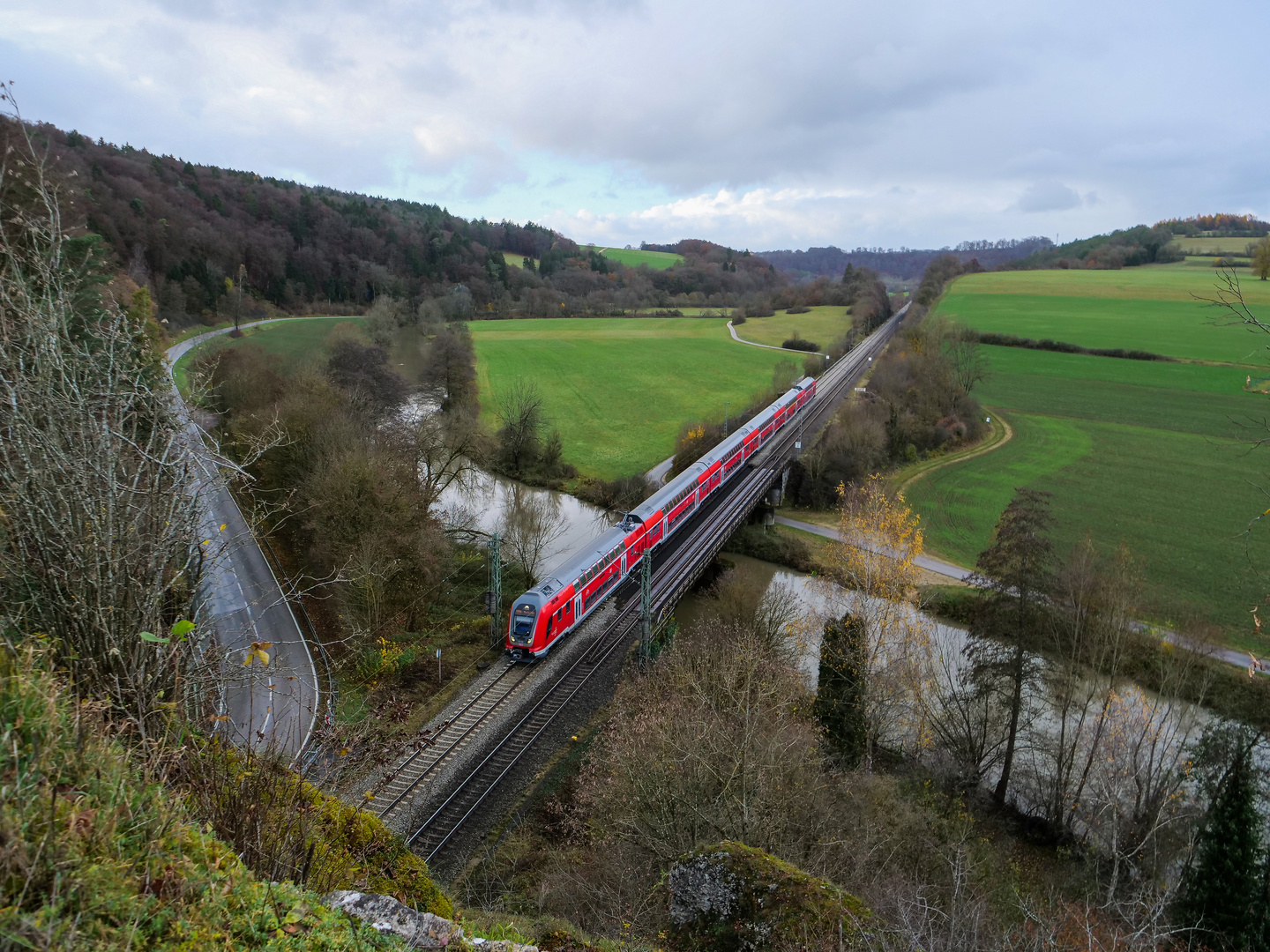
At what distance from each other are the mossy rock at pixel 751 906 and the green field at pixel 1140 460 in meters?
11.5

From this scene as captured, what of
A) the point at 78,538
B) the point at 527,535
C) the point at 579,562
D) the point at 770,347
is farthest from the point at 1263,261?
the point at 770,347

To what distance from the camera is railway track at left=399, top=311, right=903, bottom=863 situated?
1695 cm

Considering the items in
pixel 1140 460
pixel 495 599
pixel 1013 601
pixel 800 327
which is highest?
pixel 800 327

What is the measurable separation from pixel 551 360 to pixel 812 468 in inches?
1638

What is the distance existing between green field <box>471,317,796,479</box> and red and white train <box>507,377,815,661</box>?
1329 centimetres

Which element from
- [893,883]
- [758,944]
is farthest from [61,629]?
[893,883]

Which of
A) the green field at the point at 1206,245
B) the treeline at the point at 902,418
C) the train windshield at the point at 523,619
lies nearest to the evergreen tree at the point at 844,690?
the train windshield at the point at 523,619

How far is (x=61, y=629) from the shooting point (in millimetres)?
5695

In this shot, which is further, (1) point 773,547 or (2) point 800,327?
(2) point 800,327

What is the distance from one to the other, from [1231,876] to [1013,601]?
808cm

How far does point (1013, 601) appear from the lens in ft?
69.2

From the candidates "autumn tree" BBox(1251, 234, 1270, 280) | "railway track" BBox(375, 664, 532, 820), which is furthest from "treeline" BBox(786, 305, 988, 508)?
"autumn tree" BBox(1251, 234, 1270, 280)

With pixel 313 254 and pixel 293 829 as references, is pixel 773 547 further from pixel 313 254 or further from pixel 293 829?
pixel 313 254

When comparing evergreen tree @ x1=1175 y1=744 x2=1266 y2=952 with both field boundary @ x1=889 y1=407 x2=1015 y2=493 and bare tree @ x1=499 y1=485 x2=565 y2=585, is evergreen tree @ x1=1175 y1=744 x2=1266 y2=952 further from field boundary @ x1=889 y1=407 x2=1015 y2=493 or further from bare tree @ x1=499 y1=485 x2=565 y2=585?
field boundary @ x1=889 y1=407 x2=1015 y2=493
